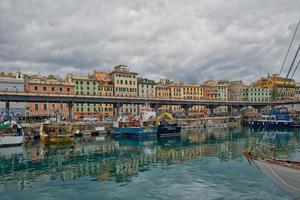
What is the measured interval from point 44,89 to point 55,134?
4614 centimetres

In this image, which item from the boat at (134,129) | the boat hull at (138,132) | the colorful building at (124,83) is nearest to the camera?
the boat hull at (138,132)

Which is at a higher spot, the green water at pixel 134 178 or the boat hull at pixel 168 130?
the boat hull at pixel 168 130

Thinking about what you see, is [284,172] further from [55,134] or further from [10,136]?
[10,136]

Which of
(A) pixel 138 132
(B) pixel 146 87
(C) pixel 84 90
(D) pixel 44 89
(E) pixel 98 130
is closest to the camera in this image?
(A) pixel 138 132

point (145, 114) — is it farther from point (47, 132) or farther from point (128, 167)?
point (128, 167)

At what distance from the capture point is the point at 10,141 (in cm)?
5662

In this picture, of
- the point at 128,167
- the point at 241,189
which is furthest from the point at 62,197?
the point at 241,189

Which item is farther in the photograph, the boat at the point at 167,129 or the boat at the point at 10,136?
the boat at the point at 167,129

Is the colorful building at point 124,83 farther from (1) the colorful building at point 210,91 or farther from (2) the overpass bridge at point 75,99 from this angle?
(1) the colorful building at point 210,91

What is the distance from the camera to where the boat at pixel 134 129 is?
69000 mm

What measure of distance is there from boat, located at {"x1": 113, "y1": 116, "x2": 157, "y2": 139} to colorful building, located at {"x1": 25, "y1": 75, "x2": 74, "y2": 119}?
103 feet

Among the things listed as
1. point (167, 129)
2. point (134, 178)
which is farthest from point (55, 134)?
point (134, 178)

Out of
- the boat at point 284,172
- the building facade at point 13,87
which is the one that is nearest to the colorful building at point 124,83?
the building facade at point 13,87

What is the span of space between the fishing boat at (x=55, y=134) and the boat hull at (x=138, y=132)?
15596mm
